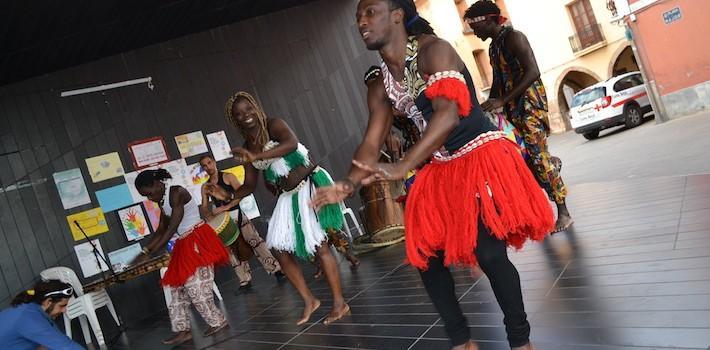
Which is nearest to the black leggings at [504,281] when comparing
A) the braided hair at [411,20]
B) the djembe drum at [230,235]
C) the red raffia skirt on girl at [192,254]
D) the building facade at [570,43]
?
the braided hair at [411,20]

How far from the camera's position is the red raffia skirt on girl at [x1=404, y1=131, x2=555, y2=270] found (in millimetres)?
2057

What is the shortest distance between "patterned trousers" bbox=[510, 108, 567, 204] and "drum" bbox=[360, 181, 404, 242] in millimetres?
2193

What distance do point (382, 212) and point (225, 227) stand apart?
1.80 meters

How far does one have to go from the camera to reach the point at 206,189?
471 cm

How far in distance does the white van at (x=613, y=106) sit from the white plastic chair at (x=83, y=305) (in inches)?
500

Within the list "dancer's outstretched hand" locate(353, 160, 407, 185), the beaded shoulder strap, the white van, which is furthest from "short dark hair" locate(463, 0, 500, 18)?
the white van

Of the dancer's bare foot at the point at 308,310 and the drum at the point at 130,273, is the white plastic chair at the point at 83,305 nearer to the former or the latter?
the drum at the point at 130,273

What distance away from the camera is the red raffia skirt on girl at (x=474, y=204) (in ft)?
6.75

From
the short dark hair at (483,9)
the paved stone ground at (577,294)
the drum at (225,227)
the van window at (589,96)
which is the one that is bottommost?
the paved stone ground at (577,294)

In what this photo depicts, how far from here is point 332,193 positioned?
189 cm

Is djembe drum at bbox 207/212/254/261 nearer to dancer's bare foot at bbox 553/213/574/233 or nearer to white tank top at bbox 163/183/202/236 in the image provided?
white tank top at bbox 163/183/202/236

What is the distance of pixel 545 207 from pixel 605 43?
78.6 ft

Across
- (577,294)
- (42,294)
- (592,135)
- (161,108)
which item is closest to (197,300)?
(42,294)

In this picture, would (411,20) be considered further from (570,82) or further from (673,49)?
(570,82)
